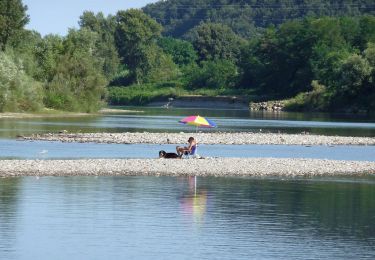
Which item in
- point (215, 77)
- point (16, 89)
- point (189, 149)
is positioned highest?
point (215, 77)

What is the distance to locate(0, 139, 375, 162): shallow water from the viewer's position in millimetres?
47781

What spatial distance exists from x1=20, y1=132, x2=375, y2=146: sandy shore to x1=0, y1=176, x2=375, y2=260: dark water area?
67.8ft

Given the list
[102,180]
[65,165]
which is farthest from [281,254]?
[65,165]

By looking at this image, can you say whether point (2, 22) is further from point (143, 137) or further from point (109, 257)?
point (109, 257)

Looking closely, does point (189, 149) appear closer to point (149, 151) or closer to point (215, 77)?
point (149, 151)

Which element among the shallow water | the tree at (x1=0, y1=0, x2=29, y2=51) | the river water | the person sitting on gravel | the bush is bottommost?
the river water

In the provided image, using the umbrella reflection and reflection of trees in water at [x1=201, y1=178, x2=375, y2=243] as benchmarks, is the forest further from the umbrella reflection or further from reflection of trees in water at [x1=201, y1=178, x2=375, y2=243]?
the umbrella reflection

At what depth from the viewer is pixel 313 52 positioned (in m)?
148

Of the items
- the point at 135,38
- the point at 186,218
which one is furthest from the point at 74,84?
the point at 135,38

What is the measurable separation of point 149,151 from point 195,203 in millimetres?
19311

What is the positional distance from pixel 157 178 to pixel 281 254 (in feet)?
47.4

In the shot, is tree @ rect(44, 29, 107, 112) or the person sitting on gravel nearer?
the person sitting on gravel

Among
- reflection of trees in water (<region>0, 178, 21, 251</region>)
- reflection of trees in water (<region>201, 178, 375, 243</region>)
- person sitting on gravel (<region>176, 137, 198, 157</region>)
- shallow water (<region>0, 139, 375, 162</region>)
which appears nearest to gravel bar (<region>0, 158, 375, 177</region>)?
person sitting on gravel (<region>176, 137, 198, 157</region>)

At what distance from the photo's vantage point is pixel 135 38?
636ft
